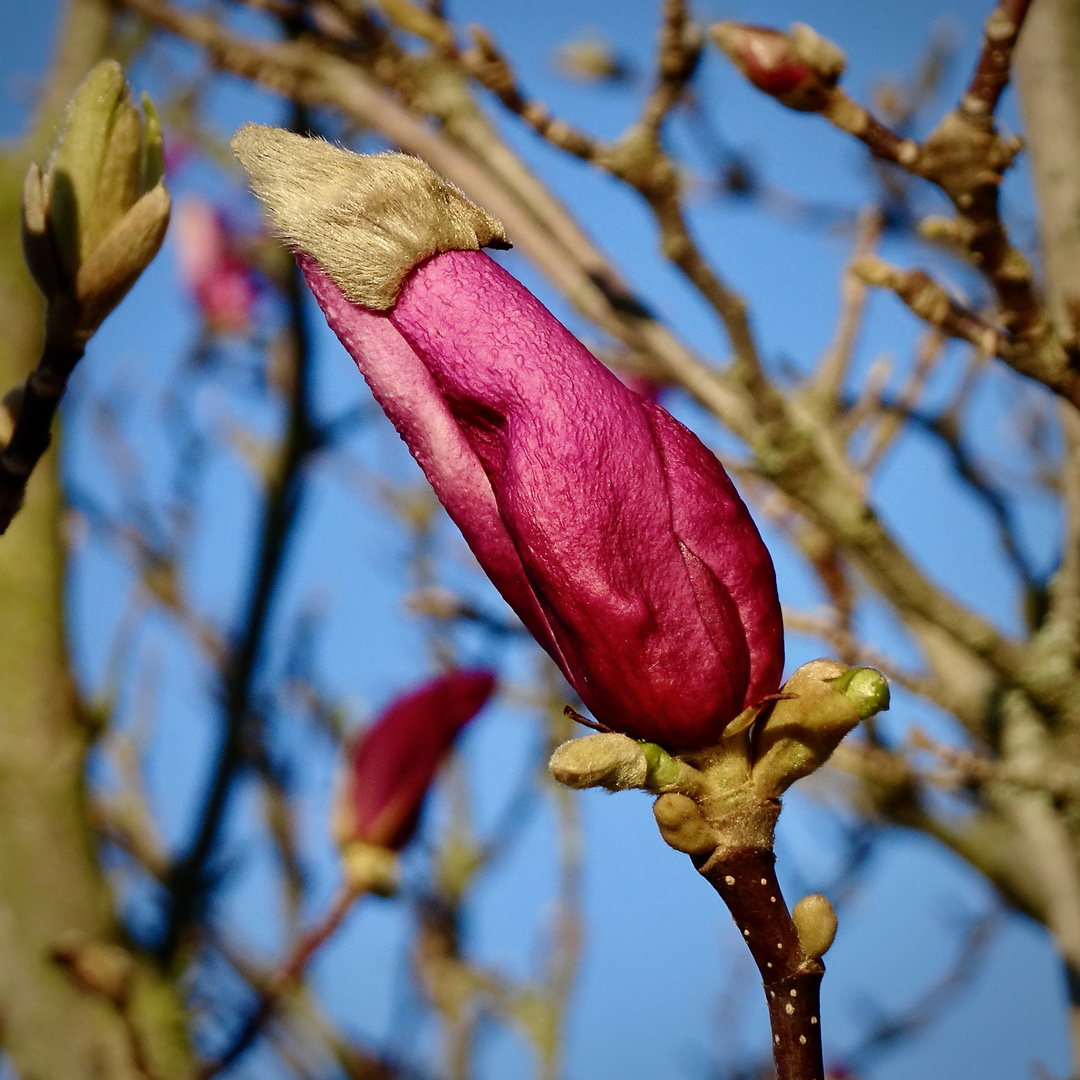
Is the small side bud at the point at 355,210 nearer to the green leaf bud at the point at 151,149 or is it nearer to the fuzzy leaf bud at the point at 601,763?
the green leaf bud at the point at 151,149

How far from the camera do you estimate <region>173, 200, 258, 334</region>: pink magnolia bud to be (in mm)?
2934

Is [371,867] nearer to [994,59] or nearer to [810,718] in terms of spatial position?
[810,718]

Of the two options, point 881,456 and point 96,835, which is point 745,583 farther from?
point 96,835

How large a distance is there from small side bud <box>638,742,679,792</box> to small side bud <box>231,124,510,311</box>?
244mm

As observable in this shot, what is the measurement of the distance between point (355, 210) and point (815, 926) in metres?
0.39

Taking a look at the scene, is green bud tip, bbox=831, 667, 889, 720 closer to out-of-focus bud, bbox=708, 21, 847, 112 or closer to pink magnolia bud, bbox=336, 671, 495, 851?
out-of-focus bud, bbox=708, 21, 847, 112

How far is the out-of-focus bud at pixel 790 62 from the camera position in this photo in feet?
2.31

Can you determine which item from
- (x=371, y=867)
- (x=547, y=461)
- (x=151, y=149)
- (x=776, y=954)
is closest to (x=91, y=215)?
(x=151, y=149)

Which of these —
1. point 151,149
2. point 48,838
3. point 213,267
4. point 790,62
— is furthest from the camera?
point 213,267

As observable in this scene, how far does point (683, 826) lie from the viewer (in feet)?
1.60

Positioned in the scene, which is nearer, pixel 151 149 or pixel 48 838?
pixel 151 149

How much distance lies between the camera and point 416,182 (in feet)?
1.69

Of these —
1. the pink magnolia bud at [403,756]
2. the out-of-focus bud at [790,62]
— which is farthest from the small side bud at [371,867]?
the out-of-focus bud at [790,62]

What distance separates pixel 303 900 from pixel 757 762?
1.61 metres
